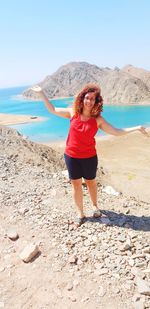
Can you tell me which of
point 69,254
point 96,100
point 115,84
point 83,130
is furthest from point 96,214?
point 115,84

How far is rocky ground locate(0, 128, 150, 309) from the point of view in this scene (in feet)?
13.2

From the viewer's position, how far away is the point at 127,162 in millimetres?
19688

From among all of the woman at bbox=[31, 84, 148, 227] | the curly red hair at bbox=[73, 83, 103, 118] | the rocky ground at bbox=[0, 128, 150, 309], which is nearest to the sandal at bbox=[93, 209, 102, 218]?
the rocky ground at bbox=[0, 128, 150, 309]

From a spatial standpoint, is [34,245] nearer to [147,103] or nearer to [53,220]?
[53,220]

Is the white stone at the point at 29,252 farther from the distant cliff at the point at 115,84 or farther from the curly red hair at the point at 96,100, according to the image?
the distant cliff at the point at 115,84

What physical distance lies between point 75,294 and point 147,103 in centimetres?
5784

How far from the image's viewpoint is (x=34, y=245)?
4758 millimetres

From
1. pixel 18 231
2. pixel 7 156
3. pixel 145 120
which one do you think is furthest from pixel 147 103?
pixel 18 231

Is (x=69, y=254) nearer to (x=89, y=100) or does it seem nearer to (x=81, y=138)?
(x=81, y=138)

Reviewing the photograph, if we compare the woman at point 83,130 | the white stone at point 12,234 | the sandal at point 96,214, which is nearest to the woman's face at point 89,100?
the woman at point 83,130

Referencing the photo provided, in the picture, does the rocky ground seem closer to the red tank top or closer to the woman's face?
the red tank top

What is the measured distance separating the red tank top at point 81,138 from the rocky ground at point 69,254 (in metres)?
1.14

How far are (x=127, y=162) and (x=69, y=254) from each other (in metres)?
15.4

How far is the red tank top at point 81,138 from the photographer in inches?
186
